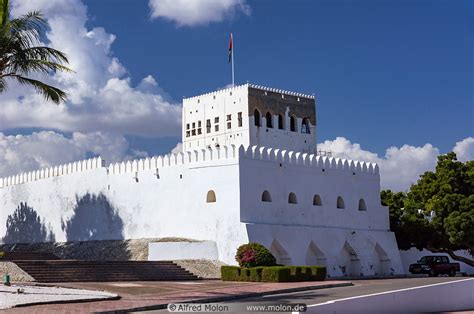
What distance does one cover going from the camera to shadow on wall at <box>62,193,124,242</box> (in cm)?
3369

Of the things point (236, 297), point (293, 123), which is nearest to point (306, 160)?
point (236, 297)

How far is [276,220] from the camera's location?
30.1 metres

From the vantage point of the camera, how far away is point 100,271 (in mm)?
24547

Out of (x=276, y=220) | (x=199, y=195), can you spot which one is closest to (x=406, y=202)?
(x=276, y=220)

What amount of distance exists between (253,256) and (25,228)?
61.1 feet

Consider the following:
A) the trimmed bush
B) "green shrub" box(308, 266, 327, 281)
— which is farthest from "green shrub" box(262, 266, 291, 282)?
"green shrub" box(308, 266, 327, 281)

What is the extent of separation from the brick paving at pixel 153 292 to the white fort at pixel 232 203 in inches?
219

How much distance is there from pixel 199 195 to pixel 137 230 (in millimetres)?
4357

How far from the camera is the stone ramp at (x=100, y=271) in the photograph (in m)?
23.1

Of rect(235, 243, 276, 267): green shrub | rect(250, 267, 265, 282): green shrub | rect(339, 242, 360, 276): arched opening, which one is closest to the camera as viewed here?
rect(250, 267, 265, 282): green shrub

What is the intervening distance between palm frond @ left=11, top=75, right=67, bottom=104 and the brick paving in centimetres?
621

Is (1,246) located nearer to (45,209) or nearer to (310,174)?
(45,209)

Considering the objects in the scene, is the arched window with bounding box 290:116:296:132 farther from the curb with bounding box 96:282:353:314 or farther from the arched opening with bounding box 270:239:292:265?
the curb with bounding box 96:282:353:314

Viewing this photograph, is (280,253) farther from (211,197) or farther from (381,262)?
(381,262)
